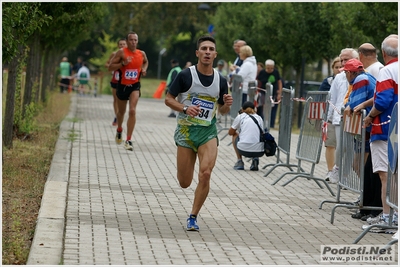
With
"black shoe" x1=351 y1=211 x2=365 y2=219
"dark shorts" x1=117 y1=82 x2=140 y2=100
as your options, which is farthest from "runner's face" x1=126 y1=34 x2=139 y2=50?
"black shoe" x1=351 y1=211 x2=365 y2=219

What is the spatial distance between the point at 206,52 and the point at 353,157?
2.00 meters

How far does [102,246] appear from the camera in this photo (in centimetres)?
816

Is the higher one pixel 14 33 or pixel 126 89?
pixel 14 33

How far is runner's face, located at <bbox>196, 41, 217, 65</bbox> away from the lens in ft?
31.3

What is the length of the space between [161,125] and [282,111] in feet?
35.8

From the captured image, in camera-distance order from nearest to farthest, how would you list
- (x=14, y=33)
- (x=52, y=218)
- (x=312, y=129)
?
(x=52, y=218) < (x=312, y=129) < (x=14, y=33)

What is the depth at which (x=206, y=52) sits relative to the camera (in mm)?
9539

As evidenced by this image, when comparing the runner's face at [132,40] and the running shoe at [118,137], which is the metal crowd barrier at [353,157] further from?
the running shoe at [118,137]

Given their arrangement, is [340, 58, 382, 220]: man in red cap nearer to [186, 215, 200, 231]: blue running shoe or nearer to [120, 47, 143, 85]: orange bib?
[186, 215, 200, 231]: blue running shoe

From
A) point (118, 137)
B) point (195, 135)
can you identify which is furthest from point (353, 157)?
point (118, 137)

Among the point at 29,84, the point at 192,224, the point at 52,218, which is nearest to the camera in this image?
the point at 192,224

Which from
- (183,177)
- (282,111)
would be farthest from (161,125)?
(183,177)

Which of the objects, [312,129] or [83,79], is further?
[83,79]

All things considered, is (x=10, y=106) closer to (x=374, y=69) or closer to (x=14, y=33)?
(x=14, y=33)
